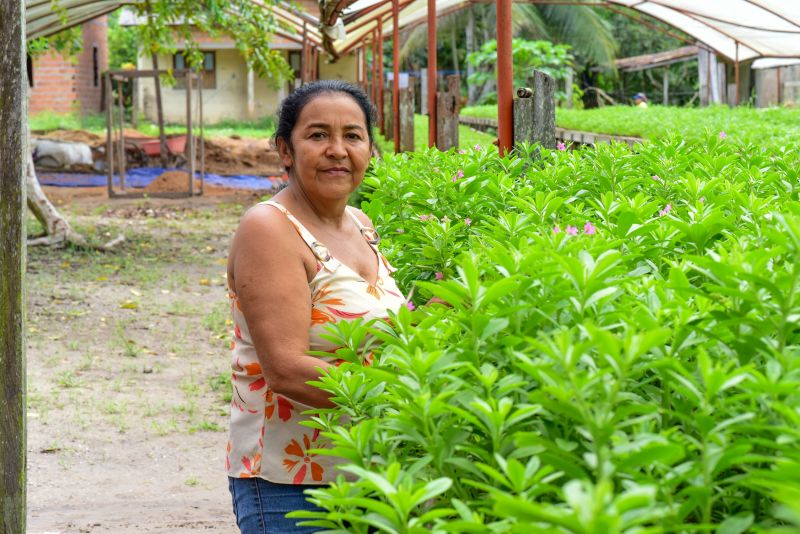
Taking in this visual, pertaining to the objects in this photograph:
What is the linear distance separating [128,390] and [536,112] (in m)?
3.56

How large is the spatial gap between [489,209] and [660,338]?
2.28 metres

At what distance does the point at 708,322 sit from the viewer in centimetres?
170

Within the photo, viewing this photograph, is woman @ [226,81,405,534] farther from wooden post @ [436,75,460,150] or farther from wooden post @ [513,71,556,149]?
wooden post @ [436,75,460,150]

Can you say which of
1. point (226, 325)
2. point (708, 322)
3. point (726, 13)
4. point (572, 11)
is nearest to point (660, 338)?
point (708, 322)

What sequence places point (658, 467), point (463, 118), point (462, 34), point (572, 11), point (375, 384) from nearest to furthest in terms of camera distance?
1. point (658, 467)
2. point (375, 384)
3. point (463, 118)
4. point (572, 11)
5. point (462, 34)

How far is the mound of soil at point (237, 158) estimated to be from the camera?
2558 centimetres

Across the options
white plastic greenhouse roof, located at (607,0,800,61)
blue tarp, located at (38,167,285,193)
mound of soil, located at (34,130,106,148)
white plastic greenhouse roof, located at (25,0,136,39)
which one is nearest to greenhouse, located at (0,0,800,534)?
white plastic greenhouse roof, located at (25,0,136,39)

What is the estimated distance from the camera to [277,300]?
256 centimetres

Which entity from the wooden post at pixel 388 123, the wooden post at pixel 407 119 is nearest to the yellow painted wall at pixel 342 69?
the wooden post at pixel 388 123

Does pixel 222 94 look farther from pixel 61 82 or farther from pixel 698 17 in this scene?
pixel 698 17

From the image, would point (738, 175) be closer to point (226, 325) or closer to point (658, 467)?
point (658, 467)

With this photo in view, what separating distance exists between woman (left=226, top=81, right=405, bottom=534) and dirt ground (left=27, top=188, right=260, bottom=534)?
2647 millimetres

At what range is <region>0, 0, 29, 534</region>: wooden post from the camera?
12.5 feet

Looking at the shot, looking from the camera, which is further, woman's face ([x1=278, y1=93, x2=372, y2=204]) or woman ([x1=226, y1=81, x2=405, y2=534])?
woman's face ([x1=278, y1=93, x2=372, y2=204])
